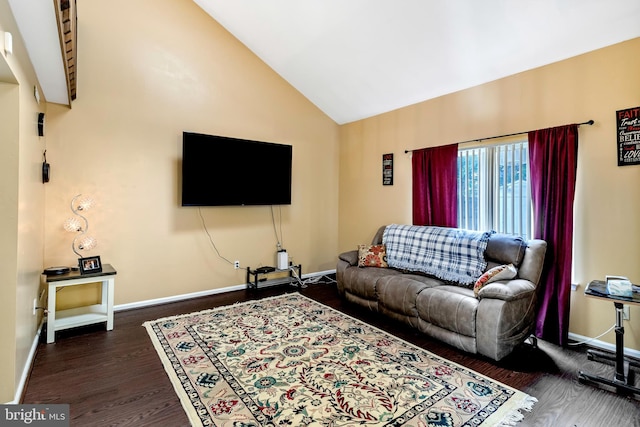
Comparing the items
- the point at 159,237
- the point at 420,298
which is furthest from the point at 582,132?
the point at 159,237

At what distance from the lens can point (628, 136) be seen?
104 inches

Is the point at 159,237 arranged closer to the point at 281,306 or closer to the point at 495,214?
the point at 281,306

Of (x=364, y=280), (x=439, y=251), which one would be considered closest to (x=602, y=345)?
(x=439, y=251)

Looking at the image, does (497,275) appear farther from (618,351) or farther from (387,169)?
(387,169)

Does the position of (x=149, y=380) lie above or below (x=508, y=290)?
below

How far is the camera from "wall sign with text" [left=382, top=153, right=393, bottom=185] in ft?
15.3

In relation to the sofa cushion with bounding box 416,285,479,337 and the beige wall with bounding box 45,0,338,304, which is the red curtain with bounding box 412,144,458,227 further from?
the beige wall with bounding box 45,0,338,304

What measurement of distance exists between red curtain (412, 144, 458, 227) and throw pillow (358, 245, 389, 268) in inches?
25.4

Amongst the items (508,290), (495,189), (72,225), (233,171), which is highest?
(233,171)

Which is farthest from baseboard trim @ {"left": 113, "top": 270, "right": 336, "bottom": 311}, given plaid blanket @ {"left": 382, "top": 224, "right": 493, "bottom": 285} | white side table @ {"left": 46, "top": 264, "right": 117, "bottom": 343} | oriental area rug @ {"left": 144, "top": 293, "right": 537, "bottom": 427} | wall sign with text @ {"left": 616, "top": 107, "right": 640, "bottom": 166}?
wall sign with text @ {"left": 616, "top": 107, "right": 640, "bottom": 166}

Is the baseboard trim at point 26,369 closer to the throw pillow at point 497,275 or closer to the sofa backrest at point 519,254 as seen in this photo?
the throw pillow at point 497,275

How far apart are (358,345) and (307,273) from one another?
2506mm

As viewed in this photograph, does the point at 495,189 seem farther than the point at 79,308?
Yes

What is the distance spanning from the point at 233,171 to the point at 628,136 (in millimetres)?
4068
